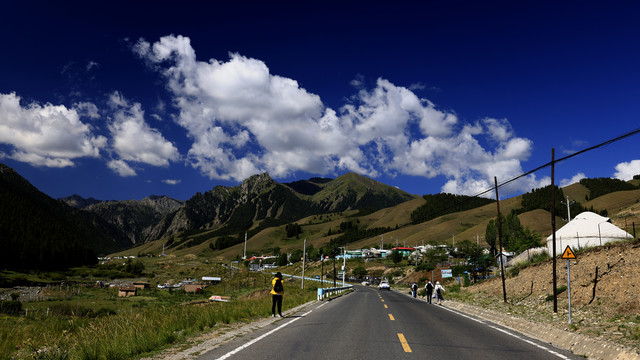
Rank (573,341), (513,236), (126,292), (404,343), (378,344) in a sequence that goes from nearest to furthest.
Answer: (378,344), (404,343), (573,341), (126,292), (513,236)

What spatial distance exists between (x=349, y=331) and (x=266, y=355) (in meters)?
4.69

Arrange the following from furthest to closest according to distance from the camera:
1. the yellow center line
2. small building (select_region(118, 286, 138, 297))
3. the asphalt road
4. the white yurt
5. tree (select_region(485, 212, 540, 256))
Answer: tree (select_region(485, 212, 540, 256)) → small building (select_region(118, 286, 138, 297)) → the white yurt → the yellow center line → the asphalt road

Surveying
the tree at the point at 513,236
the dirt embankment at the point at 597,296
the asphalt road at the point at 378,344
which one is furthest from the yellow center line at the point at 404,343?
the tree at the point at 513,236

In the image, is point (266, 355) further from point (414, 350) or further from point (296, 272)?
point (296, 272)

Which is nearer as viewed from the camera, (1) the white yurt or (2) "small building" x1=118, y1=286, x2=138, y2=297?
(1) the white yurt

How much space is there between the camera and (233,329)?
12906 mm

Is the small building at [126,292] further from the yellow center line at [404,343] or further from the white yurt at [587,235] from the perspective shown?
the yellow center line at [404,343]

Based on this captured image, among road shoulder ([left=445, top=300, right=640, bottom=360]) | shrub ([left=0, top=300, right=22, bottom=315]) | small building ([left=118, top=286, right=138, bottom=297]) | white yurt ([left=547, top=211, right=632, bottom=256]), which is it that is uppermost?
white yurt ([left=547, top=211, right=632, bottom=256])

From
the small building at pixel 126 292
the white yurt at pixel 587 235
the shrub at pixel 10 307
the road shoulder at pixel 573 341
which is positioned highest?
the white yurt at pixel 587 235

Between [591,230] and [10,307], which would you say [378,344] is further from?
[10,307]

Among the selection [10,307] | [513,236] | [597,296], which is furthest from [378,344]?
[513,236]

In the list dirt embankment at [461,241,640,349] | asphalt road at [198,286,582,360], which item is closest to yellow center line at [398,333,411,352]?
asphalt road at [198,286,582,360]

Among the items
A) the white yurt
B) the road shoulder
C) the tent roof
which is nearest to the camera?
the road shoulder

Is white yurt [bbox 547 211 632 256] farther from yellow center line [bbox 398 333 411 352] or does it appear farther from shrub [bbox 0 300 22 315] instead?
shrub [bbox 0 300 22 315]
